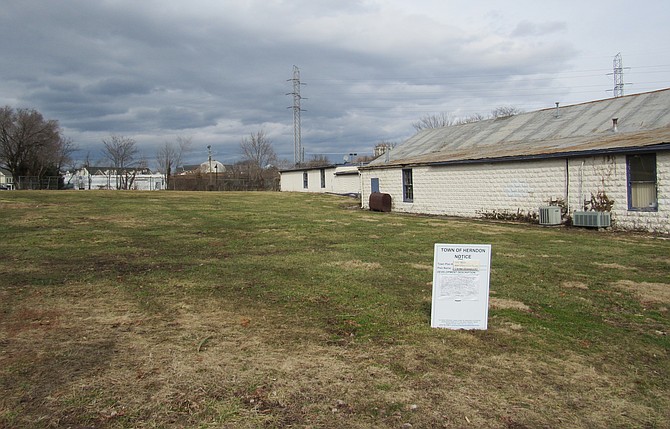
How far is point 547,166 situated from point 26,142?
68.2 meters

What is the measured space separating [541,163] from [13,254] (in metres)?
17.3

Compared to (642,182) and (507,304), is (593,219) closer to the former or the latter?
(642,182)

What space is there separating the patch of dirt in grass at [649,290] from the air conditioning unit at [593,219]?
9109 mm

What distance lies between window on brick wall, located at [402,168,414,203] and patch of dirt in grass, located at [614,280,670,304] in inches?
685

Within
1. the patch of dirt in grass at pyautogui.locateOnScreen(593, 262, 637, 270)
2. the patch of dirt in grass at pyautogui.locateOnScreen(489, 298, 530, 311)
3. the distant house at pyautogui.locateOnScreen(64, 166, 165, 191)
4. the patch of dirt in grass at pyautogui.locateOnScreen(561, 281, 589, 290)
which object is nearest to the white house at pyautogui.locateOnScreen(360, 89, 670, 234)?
the patch of dirt in grass at pyautogui.locateOnScreen(593, 262, 637, 270)

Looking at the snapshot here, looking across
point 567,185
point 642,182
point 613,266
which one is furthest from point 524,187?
point 613,266

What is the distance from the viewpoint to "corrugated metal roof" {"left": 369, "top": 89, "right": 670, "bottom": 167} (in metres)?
17.9

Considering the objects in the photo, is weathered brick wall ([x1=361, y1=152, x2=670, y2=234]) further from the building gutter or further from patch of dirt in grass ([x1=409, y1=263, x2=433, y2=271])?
patch of dirt in grass ([x1=409, y1=263, x2=433, y2=271])

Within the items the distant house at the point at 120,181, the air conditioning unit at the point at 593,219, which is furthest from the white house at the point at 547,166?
the distant house at the point at 120,181

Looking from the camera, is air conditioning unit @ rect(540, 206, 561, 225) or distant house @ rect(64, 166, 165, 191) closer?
air conditioning unit @ rect(540, 206, 561, 225)

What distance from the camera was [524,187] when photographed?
19.8m

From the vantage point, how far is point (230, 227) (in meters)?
16.8

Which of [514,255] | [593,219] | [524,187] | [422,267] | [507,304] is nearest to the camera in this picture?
[507,304]

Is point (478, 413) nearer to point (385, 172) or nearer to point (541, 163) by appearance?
point (541, 163)
